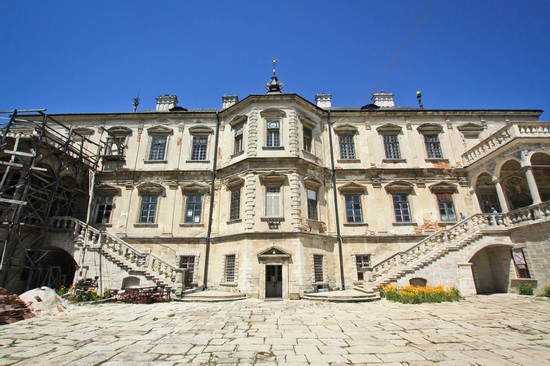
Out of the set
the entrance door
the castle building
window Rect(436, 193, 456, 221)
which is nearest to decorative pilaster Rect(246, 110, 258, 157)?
the castle building

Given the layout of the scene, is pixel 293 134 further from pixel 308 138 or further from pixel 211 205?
pixel 211 205

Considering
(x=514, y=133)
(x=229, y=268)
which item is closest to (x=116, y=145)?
(x=229, y=268)

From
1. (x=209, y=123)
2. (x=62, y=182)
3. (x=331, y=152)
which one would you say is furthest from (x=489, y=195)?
(x=62, y=182)

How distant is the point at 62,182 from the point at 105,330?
13.7 meters

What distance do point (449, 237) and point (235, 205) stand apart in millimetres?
13237

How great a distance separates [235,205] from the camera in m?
17.5

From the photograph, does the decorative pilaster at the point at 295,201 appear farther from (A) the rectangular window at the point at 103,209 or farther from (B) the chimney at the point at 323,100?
(A) the rectangular window at the point at 103,209

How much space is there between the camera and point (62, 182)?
1714 cm

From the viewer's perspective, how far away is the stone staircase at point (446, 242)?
14617mm

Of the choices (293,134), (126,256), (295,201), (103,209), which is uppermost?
(293,134)

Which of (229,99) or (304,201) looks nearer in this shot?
(304,201)

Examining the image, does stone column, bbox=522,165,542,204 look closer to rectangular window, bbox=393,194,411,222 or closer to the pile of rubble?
rectangular window, bbox=393,194,411,222

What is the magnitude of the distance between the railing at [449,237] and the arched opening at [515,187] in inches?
163

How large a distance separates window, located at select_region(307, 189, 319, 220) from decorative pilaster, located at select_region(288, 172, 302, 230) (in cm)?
107
